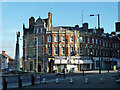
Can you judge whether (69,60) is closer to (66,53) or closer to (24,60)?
(66,53)

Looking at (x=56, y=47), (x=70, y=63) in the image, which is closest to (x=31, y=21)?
(x=56, y=47)

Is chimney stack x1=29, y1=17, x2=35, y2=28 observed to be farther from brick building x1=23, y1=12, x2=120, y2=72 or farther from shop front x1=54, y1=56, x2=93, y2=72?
shop front x1=54, y1=56, x2=93, y2=72

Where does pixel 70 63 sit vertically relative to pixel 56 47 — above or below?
below

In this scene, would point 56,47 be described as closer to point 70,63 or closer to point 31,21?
point 70,63

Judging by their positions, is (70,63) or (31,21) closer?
(70,63)

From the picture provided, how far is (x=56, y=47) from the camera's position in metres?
51.1

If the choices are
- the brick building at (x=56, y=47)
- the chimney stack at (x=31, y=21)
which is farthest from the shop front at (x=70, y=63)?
the chimney stack at (x=31, y=21)

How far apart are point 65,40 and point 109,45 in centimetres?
2084

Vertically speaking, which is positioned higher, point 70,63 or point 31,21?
point 31,21

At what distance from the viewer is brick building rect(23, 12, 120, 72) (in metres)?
50.7

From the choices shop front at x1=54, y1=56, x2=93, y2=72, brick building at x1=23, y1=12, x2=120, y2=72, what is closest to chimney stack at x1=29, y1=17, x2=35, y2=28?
brick building at x1=23, y1=12, x2=120, y2=72

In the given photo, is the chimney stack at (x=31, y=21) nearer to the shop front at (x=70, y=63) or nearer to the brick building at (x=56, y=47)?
the brick building at (x=56, y=47)

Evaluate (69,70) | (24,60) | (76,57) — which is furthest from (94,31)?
(24,60)

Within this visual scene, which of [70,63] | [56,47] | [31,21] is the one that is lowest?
[70,63]
